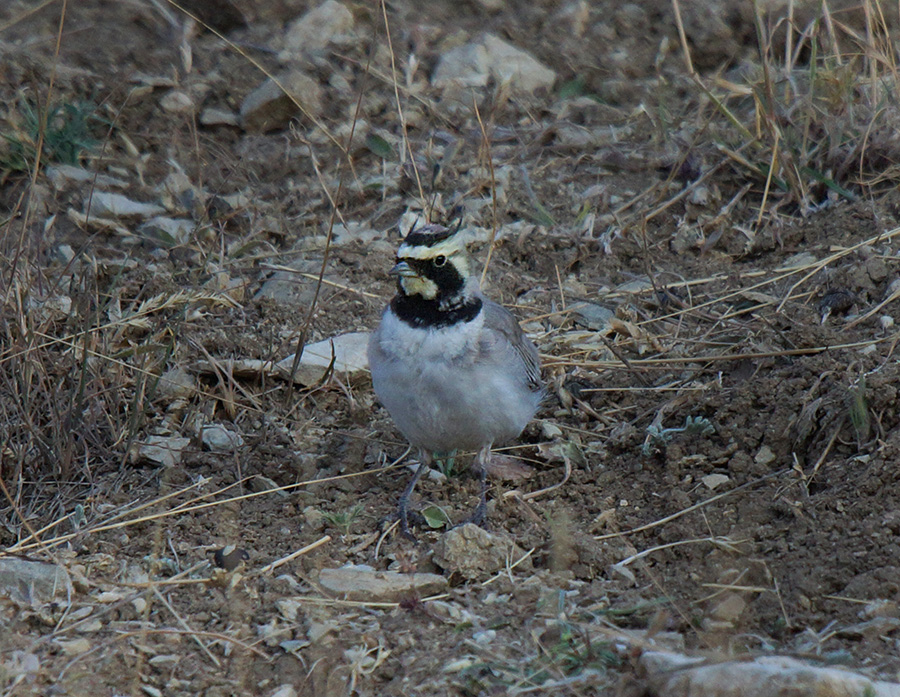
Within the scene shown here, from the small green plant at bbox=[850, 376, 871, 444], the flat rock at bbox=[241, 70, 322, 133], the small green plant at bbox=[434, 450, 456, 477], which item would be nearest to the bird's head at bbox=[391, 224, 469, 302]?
the small green plant at bbox=[434, 450, 456, 477]

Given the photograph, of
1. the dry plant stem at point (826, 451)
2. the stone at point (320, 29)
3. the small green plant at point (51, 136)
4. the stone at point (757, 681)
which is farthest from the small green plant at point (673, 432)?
the stone at point (320, 29)

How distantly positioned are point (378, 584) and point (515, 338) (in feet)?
4.38

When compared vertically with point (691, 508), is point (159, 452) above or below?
below

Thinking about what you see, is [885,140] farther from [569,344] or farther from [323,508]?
[323,508]

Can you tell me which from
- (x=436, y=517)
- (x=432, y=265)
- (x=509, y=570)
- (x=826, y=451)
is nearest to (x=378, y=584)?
(x=509, y=570)

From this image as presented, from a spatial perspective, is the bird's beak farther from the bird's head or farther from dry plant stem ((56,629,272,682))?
dry plant stem ((56,629,272,682))

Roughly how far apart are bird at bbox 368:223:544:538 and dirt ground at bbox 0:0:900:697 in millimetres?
412

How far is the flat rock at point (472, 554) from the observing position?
14.7ft

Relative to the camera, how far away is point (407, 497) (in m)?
4.95

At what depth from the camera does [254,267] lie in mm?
6531

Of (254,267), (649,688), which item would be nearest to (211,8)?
(254,267)

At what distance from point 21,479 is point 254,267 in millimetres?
2049

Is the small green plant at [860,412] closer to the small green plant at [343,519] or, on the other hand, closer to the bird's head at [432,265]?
the bird's head at [432,265]

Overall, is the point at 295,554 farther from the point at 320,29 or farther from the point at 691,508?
the point at 320,29
